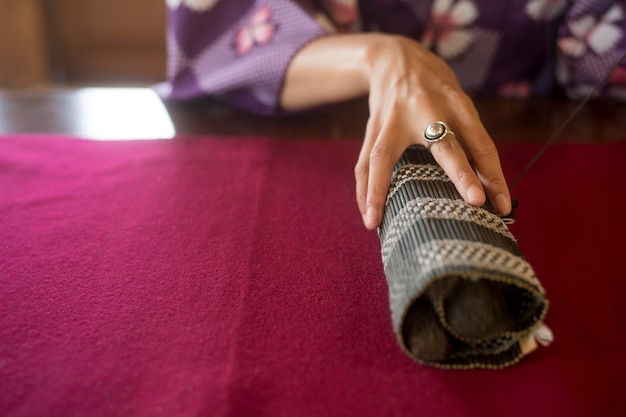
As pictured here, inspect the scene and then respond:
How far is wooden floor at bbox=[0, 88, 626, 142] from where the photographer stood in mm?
688

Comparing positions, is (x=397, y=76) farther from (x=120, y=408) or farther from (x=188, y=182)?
(x=120, y=408)

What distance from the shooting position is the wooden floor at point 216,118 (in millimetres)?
688

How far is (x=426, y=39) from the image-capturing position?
785 mm

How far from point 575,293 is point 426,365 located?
0.48 feet

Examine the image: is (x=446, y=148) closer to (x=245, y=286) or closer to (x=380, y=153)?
(x=380, y=153)

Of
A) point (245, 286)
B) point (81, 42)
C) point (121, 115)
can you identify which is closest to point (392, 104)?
point (245, 286)

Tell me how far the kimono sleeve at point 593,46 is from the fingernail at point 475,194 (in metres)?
0.39

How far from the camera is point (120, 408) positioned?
370 mm

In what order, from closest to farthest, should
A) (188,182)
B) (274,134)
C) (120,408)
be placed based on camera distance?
(120,408)
(188,182)
(274,134)

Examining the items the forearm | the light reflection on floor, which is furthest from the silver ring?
the light reflection on floor

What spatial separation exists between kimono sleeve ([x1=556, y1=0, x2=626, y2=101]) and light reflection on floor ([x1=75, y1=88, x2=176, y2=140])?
1.62 ft

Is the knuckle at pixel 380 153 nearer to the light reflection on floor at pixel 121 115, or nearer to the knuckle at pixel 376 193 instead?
the knuckle at pixel 376 193

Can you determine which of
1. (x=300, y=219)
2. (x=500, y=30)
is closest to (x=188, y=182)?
(x=300, y=219)

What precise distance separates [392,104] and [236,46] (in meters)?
0.26
